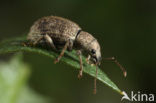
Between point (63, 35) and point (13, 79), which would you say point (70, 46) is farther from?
point (13, 79)

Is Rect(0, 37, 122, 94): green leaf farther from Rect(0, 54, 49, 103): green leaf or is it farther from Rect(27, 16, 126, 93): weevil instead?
Rect(0, 54, 49, 103): green leaf

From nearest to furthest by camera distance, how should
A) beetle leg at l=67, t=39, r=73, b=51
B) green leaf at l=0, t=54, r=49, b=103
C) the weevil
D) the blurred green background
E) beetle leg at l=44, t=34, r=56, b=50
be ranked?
green leaf at l=0, t=54, r=49, b=103, beetle leg at l=44, t=34, r=56, b=50, the weevil, beetle leg at l=67, t=39, r=73, b=51, the blurred green background

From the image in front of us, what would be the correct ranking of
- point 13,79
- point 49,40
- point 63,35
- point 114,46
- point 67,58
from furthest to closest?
1. point 114,46
2. point 13,79
3. point 63,35
4. point 49,40
5. point 67,58

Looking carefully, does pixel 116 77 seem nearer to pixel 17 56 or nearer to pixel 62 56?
pixel 17 56

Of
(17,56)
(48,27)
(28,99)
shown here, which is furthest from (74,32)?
(28,99)

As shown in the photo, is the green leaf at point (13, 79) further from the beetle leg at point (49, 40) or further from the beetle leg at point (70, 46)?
the beetle leg at point (70, 46)

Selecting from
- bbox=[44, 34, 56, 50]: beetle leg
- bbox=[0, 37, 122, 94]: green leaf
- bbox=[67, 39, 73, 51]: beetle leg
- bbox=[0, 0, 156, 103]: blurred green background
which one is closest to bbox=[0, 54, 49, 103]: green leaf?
bbox=[0, 37, 122, 94]: green leaf

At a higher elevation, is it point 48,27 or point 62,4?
point 62,4

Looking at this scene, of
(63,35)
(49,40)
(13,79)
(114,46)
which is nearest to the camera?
(49,40)

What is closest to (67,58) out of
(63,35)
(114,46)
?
(63,35)
